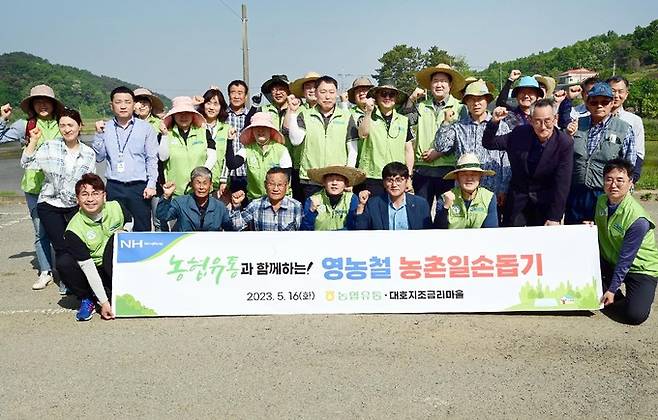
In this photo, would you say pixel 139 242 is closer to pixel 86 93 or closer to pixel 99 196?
pixel 99 196

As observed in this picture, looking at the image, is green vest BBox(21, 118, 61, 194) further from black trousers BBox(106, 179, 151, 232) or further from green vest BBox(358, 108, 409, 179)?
green vest BBox(358, 108, 409, 179)

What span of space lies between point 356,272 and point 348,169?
99 cm

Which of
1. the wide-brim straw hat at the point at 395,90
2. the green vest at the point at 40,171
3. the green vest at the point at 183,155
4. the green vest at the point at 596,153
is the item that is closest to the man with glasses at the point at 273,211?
the green vest at the point at 183,155

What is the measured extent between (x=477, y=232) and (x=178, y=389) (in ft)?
9.24

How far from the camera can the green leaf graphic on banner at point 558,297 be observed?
4.91 meters

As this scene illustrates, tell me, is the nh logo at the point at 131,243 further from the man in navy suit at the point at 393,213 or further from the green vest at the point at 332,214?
the man in navy suit at the point at 393,213

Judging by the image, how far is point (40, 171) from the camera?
230 inches

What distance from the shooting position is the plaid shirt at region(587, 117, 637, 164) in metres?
5.36

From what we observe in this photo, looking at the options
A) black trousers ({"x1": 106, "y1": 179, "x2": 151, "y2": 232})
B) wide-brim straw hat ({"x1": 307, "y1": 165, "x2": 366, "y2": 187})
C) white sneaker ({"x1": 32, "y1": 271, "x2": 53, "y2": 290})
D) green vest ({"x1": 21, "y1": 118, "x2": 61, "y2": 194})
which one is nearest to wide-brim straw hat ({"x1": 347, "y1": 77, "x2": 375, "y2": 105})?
wide-brim straw hat ({"x1": 307, "y1": 165, "x2": 366, "y2": 187})

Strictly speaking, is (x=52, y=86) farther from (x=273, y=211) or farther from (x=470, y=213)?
(x=470, y=213)

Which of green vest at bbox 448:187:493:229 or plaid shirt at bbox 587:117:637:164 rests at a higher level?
plaid shirt at bbox 587:117:637:164

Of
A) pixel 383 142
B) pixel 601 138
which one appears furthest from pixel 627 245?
pixel 383 142

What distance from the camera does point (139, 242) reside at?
16.7 feet

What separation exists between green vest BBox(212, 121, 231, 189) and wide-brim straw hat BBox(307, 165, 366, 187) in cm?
106
